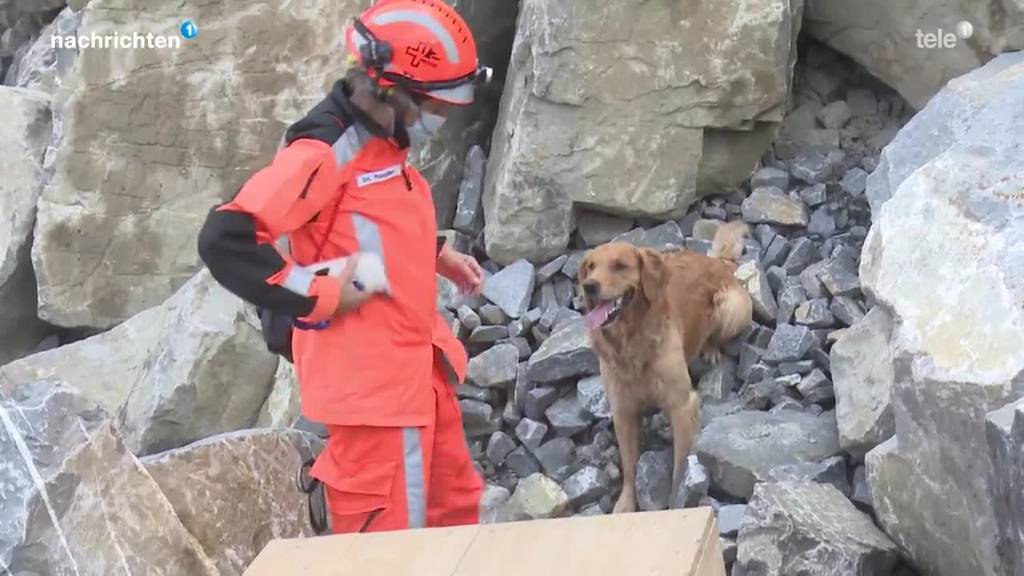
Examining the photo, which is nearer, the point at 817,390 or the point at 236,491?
the point at 236,491

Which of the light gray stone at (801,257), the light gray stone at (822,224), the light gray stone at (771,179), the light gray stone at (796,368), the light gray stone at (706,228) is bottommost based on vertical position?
the light gray stone at (796,368)

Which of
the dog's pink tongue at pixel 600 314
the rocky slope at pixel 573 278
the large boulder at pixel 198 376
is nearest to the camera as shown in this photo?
the rocky slope at pixel 573 278

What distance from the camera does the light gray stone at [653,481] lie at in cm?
521

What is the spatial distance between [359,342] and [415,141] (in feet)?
1.81

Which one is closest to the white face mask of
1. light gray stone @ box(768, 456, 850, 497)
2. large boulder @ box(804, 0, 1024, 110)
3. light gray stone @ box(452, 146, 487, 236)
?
light gray stone @ box(768, 456, 850, 497)

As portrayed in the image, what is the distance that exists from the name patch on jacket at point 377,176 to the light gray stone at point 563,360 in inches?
85.4

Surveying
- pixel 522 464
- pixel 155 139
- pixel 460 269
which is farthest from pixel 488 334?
pixel 155 139

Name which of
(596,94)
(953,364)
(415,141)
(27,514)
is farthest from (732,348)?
(27,514)

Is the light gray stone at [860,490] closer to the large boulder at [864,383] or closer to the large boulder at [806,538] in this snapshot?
the large boulder at [864,383]

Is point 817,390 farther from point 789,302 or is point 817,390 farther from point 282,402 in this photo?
point 282,402

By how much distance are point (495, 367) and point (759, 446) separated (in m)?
1.29

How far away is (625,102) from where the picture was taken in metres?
6.17

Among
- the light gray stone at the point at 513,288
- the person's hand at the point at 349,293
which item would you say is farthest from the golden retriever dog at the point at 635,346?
the person's hand at the point at 349,293

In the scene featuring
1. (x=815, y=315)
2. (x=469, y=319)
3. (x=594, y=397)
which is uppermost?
(x=815, y=315)
